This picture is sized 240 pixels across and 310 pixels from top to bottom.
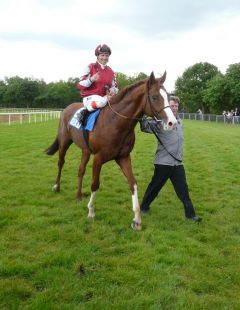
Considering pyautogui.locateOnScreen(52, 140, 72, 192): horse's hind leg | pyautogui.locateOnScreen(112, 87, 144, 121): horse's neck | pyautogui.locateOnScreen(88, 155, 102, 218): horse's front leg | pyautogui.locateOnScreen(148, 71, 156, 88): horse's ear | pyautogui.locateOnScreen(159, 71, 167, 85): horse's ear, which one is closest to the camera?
pyautogui.locateOnScreen(148, 71, 156, 88): horse's ear

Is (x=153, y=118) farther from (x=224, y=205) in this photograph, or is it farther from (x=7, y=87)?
(x=7, y=87)

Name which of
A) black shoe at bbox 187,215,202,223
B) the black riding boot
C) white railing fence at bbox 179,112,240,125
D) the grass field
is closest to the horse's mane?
the black riding boot

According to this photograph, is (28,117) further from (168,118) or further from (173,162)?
(168,118)

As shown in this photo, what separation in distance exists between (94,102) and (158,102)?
1.40m

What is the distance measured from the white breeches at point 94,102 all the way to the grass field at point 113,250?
5.77ft

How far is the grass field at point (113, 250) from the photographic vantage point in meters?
3.95

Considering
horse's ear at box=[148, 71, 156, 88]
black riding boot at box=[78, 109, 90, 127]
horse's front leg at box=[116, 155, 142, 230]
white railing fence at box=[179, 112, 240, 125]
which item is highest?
horse's ear at box=[148, 71, 156, 88]

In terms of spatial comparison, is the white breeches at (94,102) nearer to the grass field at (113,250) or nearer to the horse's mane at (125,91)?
the horse's mane at (125,91)

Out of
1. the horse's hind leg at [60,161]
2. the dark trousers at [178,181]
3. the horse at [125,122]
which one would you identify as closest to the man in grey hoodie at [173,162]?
the dark trousers at [178,181]

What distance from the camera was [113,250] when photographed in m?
5.10

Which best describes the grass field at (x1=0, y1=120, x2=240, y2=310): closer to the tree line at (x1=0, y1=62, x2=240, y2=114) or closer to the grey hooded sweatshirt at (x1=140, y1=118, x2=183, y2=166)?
the grey hooded sweatshirt at (x1=140, y1=118, x2=183, y2=166)

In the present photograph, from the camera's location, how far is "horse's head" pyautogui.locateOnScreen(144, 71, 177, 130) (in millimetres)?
5410

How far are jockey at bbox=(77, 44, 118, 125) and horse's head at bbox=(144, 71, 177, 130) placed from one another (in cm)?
101

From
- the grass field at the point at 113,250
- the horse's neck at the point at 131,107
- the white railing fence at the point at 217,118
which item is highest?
the horse's neck at the point at 131,107
